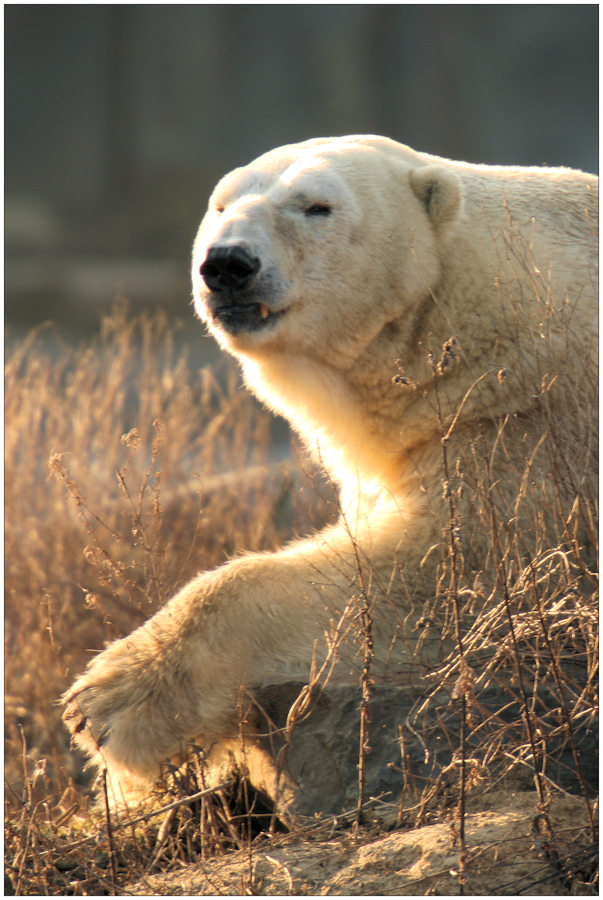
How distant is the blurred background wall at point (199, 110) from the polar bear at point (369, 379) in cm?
864

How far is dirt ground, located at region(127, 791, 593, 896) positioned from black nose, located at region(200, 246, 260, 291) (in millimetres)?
1355

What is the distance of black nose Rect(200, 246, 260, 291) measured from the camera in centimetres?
229

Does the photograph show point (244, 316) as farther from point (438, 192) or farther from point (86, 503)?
point (86, 503)

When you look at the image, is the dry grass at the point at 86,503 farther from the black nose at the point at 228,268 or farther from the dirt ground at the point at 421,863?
the dirt ground at the point at 421,863

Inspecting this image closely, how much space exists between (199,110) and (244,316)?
32.3 feet

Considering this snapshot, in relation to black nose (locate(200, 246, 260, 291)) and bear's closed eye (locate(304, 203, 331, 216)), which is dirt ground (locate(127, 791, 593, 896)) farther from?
bear's closed eye (locate(304, 203, 331, 216))

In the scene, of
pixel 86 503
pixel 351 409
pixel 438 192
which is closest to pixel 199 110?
pixel 86 503

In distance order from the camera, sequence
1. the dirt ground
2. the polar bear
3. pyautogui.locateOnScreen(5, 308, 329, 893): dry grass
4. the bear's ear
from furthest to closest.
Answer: pyautogui.locateOnScreen(5, 308, 329, 893): dry grass → the bear's ear → the polar bear → the dirt ground

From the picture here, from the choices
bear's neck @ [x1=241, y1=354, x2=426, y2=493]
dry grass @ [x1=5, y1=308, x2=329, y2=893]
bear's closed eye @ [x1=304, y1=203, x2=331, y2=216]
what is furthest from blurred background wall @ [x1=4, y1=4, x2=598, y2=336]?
bear's closed eye @ [x1=304, y1=203, x2=331, y2=216]

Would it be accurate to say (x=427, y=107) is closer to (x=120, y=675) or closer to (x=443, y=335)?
(x=443, y=335)

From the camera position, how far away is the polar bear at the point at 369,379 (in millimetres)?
2197

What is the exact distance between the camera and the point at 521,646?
200 cm

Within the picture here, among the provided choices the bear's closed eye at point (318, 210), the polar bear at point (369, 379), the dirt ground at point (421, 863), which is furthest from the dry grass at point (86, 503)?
the dirt ground at point (421, 863)

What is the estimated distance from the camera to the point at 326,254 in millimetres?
2445
